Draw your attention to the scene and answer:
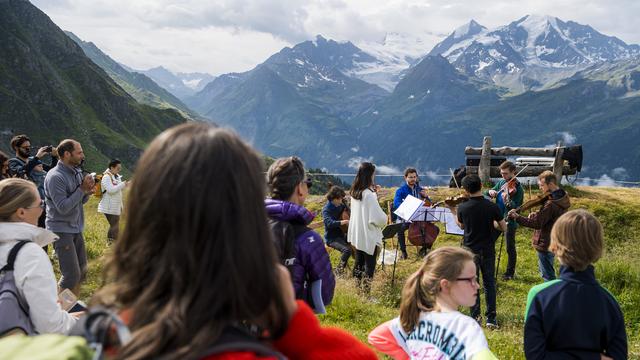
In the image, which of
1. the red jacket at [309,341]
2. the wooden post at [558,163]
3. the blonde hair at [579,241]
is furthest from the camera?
the wooden post at [558,163]

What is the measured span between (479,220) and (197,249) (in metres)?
7.04

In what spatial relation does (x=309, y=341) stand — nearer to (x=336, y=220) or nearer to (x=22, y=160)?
(x=336, y=220)

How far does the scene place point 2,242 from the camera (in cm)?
369

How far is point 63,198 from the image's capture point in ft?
23.2

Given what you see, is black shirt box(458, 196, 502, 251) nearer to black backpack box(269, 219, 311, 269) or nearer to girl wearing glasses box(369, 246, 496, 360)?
girl wearing glasses box(369, 246, 496, 360)

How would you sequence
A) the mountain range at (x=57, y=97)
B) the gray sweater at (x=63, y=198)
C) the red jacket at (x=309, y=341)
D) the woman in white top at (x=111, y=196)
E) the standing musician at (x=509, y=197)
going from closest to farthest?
the red jacket at (x=309, y=341)
the gray sweater at (x=63, y=198)
the standing musician at (x=509, y=197)
the woman in white top at (x=111, y=196)
the mountain range at (x=57, y=97)

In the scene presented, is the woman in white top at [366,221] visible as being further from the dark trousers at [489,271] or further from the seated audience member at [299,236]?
the seated audience member at [299,236]

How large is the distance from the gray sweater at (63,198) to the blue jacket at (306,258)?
14.0 feet

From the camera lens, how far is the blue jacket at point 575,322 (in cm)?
355

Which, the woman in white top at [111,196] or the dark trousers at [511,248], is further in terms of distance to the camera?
the woman in white top at [111,196]

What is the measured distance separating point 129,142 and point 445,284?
153 metres

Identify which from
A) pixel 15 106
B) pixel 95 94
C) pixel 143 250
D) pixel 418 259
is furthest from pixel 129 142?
pixel 143 250

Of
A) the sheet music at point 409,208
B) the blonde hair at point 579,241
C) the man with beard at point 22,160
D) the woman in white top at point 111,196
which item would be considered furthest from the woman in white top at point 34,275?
the woman in white top at point 111,196

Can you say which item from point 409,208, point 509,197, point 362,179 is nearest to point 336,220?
point 409,208
